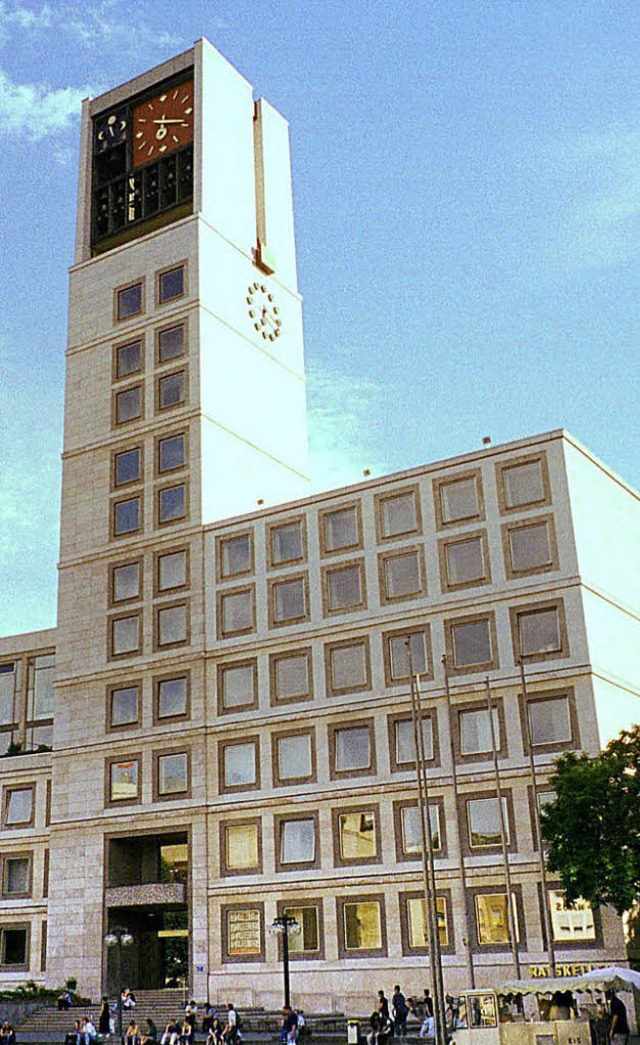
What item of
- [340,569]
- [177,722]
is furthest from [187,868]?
[340,569]

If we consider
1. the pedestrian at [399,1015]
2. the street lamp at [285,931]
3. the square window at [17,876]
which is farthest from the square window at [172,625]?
the pedestrian at [399,1015]

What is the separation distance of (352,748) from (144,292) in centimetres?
3148

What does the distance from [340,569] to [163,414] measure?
15.7 meters

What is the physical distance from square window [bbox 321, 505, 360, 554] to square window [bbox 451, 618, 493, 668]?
7634 millimetres

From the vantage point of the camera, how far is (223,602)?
65188 mm

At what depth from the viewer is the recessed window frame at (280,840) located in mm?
58344

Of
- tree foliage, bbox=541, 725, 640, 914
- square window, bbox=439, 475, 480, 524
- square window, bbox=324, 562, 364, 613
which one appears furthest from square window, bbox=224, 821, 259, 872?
square window, bbox=439, 475, 480, 524

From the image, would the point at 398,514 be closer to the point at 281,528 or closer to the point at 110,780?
the point at 281,528

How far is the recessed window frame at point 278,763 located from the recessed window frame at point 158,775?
15.7 feet

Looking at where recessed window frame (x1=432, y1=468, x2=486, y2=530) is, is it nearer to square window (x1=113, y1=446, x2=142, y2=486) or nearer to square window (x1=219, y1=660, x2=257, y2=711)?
square window (x1=219, y1=660, x2=257, y2=711)

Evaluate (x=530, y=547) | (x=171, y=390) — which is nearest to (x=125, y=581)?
(x=171, y=390)

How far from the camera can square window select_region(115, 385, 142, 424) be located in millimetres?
72375

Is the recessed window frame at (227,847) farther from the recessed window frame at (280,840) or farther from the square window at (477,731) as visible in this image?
the square window at (477,731)

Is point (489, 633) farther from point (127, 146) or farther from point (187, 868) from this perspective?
point (127, 146)
